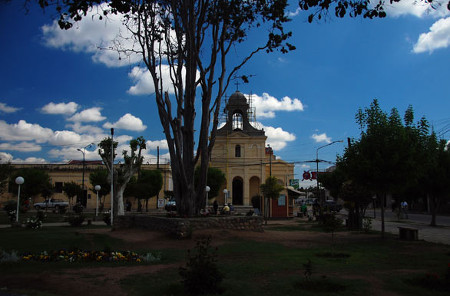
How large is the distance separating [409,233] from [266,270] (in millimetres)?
9438

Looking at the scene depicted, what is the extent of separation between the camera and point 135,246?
42.3 feet

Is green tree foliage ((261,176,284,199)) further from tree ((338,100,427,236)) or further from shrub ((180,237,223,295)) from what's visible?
shrub ((180,237,223,295))

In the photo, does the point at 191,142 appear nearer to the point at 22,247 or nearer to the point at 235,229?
the point at 235,229

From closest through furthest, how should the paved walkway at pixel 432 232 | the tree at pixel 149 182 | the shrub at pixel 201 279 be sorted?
the shrub at pixel 201 279, the paved walkway at pixel 432 232, the tree at pixel 149 182

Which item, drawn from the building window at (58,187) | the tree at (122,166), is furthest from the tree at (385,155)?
the building window at (58,187)

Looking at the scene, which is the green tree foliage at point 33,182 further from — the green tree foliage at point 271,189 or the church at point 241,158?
the green tree foliage at point 271,189

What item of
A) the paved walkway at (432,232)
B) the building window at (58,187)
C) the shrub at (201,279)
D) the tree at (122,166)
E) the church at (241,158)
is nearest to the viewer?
the shrub at (201,279)

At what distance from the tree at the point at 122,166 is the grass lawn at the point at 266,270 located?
14.5 meters

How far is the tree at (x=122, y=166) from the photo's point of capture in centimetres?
2797

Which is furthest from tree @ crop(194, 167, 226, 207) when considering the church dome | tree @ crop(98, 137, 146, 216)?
tree @ crop(98, 137, 146, 216)

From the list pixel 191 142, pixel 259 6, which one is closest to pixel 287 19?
pixel 259 6

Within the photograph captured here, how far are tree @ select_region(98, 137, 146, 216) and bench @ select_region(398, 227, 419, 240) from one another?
19.0 meters

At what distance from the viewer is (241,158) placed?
49.2m

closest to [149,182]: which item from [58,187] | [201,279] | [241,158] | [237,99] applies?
[241,158]
